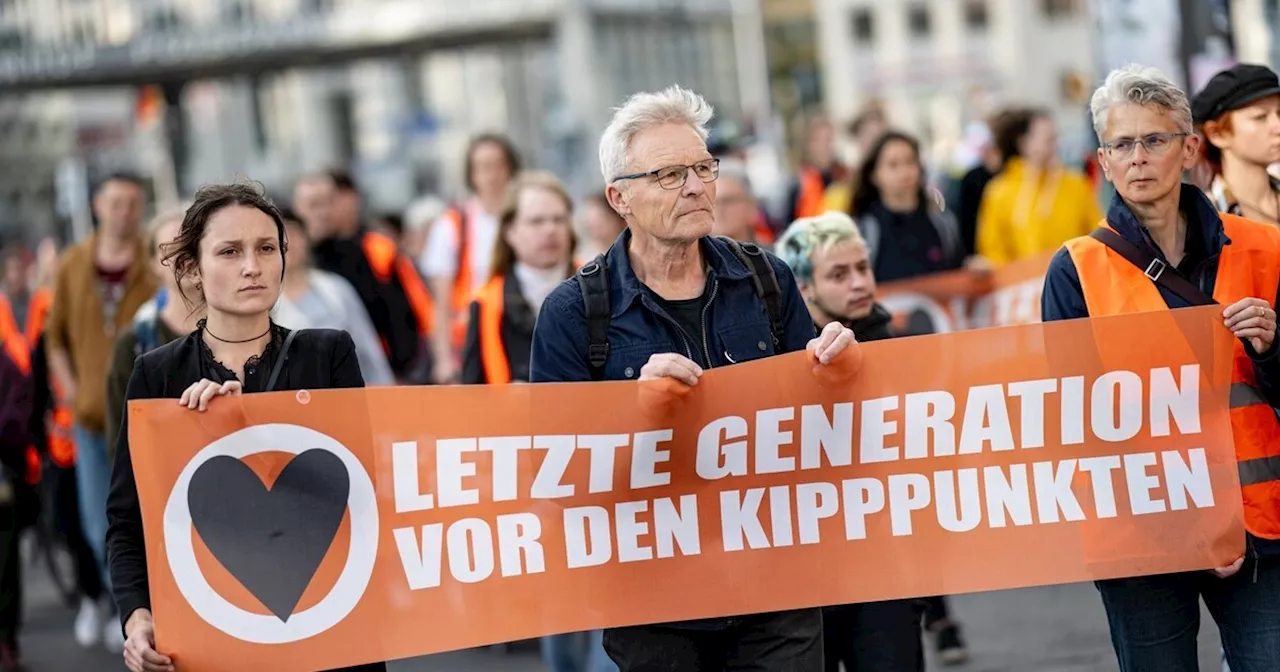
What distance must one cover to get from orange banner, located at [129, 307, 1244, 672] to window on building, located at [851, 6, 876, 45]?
73.9 metres

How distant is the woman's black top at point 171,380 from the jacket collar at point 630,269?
67cm

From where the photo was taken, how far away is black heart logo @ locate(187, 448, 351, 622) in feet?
15.0

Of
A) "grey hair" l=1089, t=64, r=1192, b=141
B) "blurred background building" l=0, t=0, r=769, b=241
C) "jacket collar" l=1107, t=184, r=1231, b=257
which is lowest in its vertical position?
"jacket collar" l=1107, t=184, r=1231, b=257

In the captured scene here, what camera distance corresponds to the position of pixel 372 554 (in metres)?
4.66

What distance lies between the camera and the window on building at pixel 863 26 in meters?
77.2

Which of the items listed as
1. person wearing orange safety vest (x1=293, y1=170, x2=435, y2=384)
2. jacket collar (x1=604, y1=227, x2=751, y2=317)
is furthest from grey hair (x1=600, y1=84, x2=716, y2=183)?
person wearing orange safety vest (x1=293, y1=170, x2=435, y2=384)

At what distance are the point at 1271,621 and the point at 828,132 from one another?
34.5 ft

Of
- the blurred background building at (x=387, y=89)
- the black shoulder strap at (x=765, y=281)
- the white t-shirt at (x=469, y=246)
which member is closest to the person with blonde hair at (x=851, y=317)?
the black shoulder strap at (x=765, y=281)

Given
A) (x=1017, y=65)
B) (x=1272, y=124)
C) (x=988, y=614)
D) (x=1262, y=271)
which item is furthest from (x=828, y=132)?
(x=1017, y=65)

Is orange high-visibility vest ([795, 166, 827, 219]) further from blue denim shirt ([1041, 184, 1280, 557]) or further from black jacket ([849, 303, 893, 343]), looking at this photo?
blue denim shirt ([1041, 184, 1280, 557])

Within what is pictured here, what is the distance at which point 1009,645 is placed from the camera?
8070mm

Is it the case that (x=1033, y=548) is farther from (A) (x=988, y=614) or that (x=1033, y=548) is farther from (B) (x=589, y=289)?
(A) (x=988, y=614)

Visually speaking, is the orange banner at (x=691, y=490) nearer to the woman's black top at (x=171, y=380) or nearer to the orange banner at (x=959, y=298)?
the woman's black top at (x=171, y=380)

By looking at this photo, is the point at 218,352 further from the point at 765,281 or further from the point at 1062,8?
the point at 1062,8
